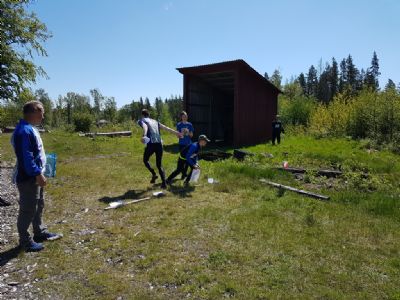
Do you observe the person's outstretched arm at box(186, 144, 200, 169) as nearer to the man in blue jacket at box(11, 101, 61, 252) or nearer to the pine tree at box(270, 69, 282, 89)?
the man in blue jacket at box(11, 101, 61, 252)

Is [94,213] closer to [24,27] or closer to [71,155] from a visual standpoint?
[24,27]

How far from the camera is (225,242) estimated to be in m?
5.35

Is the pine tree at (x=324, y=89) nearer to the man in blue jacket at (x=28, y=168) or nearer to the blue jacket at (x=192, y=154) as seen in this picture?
the blue jacket at (x=192, y=154)

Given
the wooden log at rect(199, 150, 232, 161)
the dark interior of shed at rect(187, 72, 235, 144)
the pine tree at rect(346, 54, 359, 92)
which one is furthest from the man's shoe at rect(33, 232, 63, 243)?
the pine tree at rect(346, 54, 359, 92)

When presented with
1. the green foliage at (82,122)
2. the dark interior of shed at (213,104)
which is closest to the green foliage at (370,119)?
the dark interior of shed at (213,104)

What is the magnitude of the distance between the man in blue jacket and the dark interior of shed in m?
16.7

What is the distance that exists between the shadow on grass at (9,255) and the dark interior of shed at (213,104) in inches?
668

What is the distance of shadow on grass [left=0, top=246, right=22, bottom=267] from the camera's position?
4.66 meters

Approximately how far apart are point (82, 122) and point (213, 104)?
564 inches

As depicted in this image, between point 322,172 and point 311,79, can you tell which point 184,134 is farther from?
point 311,79

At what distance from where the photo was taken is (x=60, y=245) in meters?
5.26

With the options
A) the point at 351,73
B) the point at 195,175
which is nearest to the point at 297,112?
the point at 195,175

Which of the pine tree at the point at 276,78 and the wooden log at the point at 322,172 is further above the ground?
the pine tree at the point at 276,78

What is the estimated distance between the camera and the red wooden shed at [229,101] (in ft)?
62.8
